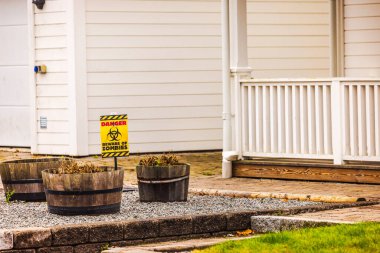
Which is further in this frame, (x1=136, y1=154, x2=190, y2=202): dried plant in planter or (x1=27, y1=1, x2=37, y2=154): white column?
(x1=27, y1=1, x2=37, y2=154): white column

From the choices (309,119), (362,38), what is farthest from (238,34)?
(362,38)

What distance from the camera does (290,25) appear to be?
19609 millimetres

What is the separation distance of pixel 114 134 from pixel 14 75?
8.47m

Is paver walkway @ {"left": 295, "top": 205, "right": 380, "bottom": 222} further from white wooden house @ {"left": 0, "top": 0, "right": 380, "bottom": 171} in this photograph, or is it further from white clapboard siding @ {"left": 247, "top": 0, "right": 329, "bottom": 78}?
white clapboard siding @ {"left": 247, "top": 0, "right": 329, "bottom": 78}

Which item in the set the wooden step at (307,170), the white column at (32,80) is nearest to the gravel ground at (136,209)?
→ the wooden step at (307,170)

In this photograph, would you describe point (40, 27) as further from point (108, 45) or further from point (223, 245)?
point (223, 245)

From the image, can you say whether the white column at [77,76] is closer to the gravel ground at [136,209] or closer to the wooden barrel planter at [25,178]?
the gravel ground at [136,209]

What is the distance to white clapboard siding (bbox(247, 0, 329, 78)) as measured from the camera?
19.4 meters

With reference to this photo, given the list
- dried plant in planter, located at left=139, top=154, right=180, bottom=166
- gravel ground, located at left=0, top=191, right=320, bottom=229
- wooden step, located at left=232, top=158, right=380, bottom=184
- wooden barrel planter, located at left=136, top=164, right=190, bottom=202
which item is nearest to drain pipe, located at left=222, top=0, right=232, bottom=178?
wooden step, located at left=232, top=158, right=380, bottom=184

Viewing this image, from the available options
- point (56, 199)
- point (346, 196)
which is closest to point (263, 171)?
point (346, 196)

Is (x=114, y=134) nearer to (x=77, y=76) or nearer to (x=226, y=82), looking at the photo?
(x=226, y=82)

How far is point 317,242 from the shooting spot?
8.56 meters

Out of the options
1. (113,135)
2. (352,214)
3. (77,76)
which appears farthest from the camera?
(77,76)

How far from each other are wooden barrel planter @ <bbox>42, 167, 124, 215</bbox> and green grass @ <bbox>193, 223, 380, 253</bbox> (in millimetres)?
2170
